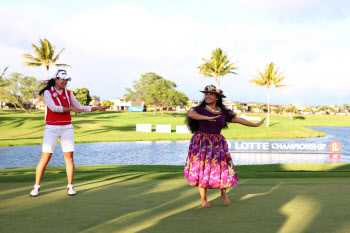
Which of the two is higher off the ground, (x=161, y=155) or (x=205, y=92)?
(x=205, y=92)

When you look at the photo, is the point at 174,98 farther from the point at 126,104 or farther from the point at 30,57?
the point at 126,104

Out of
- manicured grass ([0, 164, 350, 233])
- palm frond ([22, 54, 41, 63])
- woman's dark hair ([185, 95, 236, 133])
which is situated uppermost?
palm frond ([22, 54, 41, 63])

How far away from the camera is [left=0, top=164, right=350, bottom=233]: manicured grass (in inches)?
168

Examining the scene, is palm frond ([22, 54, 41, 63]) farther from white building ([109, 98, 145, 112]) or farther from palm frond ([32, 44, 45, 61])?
white building ([109, 98, 145, 112])

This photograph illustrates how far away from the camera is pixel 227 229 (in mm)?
4156

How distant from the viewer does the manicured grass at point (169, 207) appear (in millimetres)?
4266

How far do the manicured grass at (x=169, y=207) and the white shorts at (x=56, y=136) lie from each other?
80 centimetres

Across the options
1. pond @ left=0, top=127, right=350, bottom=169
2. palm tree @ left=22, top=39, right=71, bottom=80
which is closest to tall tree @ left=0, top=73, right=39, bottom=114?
palm tree @ left=22, top=39, right=71, bottom=80

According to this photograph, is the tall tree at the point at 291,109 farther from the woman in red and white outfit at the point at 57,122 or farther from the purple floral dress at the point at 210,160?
the woman in red and white outfit at the point at 57,122

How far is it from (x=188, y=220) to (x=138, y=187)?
98.7 inches

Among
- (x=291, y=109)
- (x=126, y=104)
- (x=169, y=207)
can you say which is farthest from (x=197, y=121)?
(x=126, y=104)

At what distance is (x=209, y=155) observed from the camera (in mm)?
5672

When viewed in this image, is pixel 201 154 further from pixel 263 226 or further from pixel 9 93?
pixel 9 93

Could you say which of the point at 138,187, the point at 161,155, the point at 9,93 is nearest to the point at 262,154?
the point at 161,155
